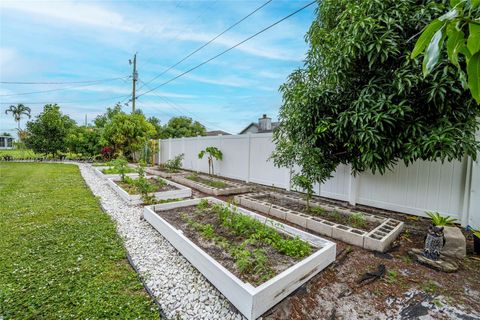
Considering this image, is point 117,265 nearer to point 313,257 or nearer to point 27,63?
point 313,257

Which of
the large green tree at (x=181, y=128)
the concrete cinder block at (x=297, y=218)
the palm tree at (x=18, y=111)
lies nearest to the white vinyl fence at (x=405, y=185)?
the concrete cinder block at (x=297, y=218)

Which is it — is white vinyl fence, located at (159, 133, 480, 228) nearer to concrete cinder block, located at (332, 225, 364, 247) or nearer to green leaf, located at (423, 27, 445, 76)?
concrete cinder block, located at (332, 225, 364, 247)

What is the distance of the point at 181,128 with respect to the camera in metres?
26.3

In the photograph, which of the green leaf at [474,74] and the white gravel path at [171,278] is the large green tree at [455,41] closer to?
the green leaf at [474,74]

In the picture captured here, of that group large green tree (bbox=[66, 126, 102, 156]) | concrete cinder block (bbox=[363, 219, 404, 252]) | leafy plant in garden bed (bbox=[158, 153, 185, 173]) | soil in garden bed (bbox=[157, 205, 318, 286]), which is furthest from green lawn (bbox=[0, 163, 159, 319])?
large green tree (bbox=[66, 126, 102, 156])

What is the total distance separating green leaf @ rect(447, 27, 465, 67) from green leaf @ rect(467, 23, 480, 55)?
0.10ft

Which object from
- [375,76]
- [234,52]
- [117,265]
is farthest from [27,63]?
[375,76]

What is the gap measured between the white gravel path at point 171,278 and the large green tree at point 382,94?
8.75 feet

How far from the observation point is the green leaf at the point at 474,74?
54 cm

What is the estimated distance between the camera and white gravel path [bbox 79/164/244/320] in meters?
1.86

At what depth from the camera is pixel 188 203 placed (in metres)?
4.41

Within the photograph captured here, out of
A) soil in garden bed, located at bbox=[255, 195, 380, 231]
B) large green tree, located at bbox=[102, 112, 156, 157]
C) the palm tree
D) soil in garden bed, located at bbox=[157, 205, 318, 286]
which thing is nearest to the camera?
soil in garden bed, located at bbox=[157, 205, 318, 286]

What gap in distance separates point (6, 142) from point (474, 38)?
48902 millimetres

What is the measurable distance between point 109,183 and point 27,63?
1147 cm
